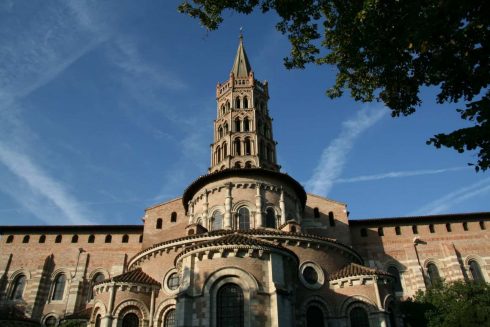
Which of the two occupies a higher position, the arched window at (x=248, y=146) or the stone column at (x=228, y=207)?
the arched window at (x=248, y=146)

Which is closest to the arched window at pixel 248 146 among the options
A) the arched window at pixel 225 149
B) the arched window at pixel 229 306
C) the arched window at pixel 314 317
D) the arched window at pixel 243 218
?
the arched window at pixel 225 149

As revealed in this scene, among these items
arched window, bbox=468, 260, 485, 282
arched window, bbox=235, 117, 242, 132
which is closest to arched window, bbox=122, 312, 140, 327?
arched window, bbox=235, 117, 242, 132

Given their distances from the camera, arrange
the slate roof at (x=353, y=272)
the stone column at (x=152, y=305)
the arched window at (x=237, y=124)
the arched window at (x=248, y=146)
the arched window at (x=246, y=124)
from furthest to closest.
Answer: the arched window at (x=237, y=124)
the arched window at (x=246, y=124)
the arched window at (x=248, y=146)
the slate roof at (x=353, y=272)
the stone column at (x=152, y=305)

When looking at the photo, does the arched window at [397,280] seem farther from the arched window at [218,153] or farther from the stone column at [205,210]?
the arched window at [218,153]

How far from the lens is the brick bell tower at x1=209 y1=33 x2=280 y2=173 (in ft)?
127

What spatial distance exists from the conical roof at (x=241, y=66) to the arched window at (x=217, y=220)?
64.4 ft

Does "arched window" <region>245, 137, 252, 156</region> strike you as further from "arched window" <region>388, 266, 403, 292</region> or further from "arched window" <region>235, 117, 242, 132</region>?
"arched window" <region>388, 266, 403, 292</region>

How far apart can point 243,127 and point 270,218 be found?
39.6 feet

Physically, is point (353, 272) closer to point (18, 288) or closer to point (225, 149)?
point (225, 149)

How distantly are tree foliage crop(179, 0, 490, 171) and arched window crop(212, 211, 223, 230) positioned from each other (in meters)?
17.3

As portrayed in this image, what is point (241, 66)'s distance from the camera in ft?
157

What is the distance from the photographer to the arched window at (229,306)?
19344 mm

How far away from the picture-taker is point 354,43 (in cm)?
1330

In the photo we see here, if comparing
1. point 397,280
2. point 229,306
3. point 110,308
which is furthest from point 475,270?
point 110,308
